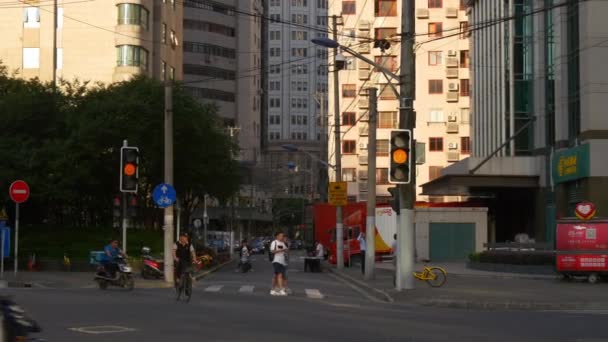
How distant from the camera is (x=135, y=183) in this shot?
26.4 metres

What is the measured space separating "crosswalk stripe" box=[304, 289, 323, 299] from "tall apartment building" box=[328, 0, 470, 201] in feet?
188

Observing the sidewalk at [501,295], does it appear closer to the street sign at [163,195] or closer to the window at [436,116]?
the street sign at [163,195]

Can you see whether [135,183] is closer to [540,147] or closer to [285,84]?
[540,147]

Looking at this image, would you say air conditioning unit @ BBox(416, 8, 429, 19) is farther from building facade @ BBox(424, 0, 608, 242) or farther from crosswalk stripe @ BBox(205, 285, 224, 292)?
crosswalk stripe @ BBox(205, 285, 224, 292)

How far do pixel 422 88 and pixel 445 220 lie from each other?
35.2 m

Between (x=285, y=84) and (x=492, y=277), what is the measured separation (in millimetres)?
133366

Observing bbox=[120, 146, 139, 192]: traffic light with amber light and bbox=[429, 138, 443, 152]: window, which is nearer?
bbox=[120, 146, 139, 192]: traffic light with amber light

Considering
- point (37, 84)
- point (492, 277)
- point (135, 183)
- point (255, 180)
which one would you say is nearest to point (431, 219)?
point (492, 277)

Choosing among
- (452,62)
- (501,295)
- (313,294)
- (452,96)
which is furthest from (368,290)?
(452,62)

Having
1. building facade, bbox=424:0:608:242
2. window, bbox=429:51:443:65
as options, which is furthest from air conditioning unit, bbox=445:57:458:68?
building facade, bbox=424:0:608:242

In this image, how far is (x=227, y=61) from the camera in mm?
112750

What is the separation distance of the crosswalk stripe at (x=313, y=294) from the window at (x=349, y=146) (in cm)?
6353

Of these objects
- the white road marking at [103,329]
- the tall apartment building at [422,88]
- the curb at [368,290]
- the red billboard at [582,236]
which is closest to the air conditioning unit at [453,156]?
the tall apartment building at [422,88]

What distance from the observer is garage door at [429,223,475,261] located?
5525 cm
